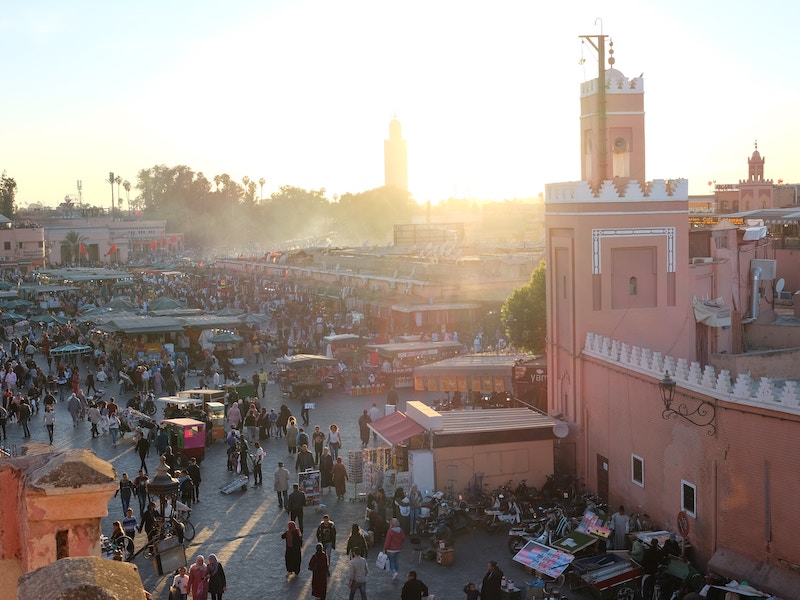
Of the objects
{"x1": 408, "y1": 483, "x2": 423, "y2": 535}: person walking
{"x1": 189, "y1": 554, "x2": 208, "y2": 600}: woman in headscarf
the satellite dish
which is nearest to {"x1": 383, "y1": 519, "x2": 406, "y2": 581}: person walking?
{"x1": 408, "y1": 483, "x2": 423, "y2": 535}: person walking

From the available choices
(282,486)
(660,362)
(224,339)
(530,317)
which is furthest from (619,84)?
(224,339)

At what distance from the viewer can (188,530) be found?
1505cm

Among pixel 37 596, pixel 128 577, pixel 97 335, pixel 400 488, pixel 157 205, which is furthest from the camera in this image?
pixel 157 205

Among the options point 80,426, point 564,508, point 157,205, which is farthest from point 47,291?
point 157,205

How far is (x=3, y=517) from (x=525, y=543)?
10199 millimetres

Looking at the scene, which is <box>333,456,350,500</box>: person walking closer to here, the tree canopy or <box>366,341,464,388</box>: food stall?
<box>366,341,464,388</box>: food stall

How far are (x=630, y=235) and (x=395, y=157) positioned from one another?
476ft

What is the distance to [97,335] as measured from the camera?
113 feet

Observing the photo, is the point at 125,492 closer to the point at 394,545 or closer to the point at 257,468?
the point at 257,468

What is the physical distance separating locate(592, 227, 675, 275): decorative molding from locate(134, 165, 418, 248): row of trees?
10477 cm

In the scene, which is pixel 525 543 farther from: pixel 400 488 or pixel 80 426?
pixel 80 426

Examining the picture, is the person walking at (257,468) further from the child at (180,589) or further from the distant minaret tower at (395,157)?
the distant minaret tower at (395,157)

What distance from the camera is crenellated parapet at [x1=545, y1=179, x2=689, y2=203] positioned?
1773cm

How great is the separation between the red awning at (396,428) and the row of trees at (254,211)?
345 ft
